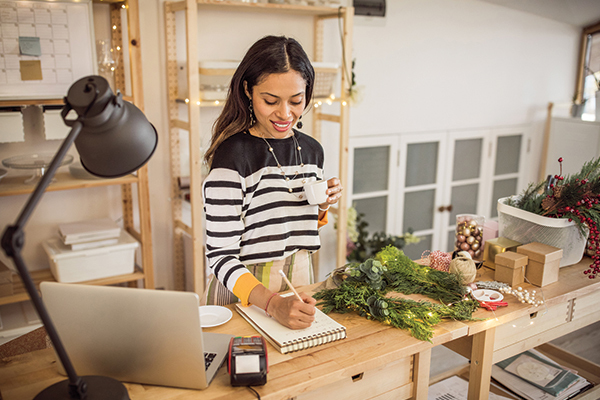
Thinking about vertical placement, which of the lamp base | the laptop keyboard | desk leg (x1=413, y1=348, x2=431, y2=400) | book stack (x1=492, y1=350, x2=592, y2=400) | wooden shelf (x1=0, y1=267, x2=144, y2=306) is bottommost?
book stack (x1=492, y1=350, x2=592, y2=400)

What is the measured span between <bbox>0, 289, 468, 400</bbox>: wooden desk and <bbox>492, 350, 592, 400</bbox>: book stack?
2.53 feet

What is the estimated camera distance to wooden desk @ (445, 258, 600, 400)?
149 cm

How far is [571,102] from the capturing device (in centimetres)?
442

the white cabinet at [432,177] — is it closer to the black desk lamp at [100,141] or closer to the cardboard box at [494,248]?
the cardboard box at [494,248]

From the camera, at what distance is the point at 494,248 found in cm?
182

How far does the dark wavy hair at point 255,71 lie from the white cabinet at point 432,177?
199 centimetres

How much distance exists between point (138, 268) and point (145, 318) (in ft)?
6.06

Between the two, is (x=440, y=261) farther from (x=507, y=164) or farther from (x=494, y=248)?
(x=507, y=164)

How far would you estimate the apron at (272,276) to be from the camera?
1609 millimetres

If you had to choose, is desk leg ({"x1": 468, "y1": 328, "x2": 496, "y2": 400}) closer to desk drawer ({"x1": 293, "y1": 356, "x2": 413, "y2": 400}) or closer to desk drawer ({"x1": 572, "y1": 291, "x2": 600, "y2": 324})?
desk drawer ({"x1": 293, "y1": 356, "x2": 413, "y2": 400})

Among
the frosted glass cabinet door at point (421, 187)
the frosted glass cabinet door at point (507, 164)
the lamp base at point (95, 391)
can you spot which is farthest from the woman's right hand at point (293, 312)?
the frosted glass cabinet door at point (507, 164)

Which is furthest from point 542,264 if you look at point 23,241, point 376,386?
point 23,241

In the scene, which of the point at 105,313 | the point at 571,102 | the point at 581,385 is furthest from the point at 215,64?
the point at 571,102

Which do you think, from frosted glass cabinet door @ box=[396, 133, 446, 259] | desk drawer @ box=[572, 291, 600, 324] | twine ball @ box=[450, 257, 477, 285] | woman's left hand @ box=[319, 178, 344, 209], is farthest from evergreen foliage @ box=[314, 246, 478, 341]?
frosted glass cabinet door @ box=[396, 133, 446, 259]
